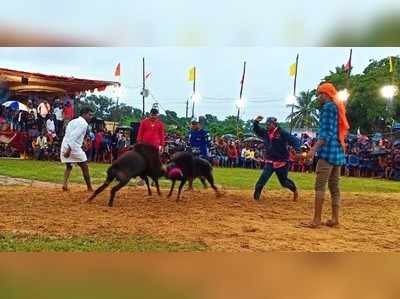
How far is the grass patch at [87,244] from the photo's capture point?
4.13 meters

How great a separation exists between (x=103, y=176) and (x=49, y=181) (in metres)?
1.13

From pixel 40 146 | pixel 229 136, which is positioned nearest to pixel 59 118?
pixel 40 146

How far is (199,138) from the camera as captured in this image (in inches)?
298

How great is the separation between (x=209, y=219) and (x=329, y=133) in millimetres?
1550

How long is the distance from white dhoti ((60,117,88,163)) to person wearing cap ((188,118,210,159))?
144 cm

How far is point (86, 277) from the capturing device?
2969 millimetres

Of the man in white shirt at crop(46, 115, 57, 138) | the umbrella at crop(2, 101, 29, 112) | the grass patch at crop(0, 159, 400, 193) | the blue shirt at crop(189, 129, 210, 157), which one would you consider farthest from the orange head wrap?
the man in white shirt at crop(46, 115, 57, 138)

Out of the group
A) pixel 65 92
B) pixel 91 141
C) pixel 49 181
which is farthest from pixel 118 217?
A: pixel 49 181

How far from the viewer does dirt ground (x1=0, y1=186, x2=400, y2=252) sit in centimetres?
475

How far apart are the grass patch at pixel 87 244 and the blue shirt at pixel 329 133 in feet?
5.50

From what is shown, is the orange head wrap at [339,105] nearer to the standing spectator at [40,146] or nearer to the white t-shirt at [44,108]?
the white t-shirt at [44,108]

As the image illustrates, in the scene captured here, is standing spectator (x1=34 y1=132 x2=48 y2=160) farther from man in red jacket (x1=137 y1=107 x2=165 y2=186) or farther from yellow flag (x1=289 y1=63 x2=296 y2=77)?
yellow flag (x1=289 y1=63 x2=296 y2=77)

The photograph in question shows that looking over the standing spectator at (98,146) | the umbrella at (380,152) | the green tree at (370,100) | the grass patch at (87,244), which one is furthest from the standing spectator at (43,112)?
the umbrella at (380,152)
